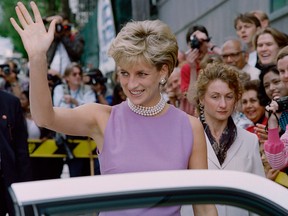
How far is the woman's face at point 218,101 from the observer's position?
4574mm

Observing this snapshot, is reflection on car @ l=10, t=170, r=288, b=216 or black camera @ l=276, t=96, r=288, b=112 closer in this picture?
reflection on car @ l=10, t=170, r=288, b=216

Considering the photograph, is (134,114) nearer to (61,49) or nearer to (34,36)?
(34,36)

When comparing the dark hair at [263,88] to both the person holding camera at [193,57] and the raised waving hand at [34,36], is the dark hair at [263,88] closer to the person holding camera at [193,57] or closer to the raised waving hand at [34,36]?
the person holding camera at [193,57]

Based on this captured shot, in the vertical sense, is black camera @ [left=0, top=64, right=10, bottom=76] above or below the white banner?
below

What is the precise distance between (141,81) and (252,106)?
2923 millimetres

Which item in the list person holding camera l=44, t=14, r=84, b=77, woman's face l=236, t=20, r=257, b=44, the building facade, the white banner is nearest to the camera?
woman's face l=236, t=20, r=257, b=44

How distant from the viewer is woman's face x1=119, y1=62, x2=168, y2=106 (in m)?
3.37

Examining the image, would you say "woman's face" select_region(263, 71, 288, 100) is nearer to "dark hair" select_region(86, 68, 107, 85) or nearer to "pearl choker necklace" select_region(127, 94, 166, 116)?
"pearl choker necklace" select_region(127, 94, 166, 116)

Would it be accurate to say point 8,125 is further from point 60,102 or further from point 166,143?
point 60,102

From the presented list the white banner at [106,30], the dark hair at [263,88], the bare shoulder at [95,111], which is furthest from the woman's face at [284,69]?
the white banner at [106,30]

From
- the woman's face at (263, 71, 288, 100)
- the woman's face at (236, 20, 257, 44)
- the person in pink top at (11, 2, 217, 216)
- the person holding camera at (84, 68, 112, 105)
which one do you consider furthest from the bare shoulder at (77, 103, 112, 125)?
the person holding camera at (84, 68, 112, 105)

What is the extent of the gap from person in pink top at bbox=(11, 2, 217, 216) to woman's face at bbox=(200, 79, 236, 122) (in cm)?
109

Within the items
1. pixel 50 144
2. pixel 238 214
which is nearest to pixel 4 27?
pixel 50 144

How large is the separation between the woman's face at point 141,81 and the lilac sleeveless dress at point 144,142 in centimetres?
10
